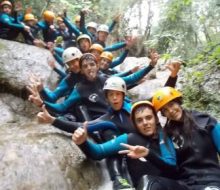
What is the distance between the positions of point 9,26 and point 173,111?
720 cm

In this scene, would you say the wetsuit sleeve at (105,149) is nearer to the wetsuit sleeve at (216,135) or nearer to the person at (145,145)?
the person at (145,145)

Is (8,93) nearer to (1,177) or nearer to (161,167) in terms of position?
(1,177)

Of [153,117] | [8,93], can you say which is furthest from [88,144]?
[8,93]

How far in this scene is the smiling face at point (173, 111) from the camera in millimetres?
4102

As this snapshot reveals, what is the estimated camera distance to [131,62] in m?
12.1

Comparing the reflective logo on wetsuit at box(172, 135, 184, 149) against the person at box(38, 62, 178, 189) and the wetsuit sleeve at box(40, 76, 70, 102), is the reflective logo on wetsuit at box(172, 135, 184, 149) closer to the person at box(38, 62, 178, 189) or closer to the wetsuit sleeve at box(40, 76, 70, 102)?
the person at box(38, 62, 178, 189)

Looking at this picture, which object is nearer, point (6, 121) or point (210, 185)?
point (210, 185)

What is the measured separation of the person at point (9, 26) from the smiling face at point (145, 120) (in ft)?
22.1

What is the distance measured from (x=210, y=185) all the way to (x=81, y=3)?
13.2 meters

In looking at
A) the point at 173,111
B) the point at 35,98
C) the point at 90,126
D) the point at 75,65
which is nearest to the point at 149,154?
the point at 173,111

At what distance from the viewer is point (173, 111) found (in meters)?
4.14

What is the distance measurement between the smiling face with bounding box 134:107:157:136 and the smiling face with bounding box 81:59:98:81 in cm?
198

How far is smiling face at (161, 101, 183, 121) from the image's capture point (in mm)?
4102

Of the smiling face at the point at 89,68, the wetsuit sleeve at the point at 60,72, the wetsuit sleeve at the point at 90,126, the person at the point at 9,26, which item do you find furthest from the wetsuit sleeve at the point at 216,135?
the person at the point at 9,26
